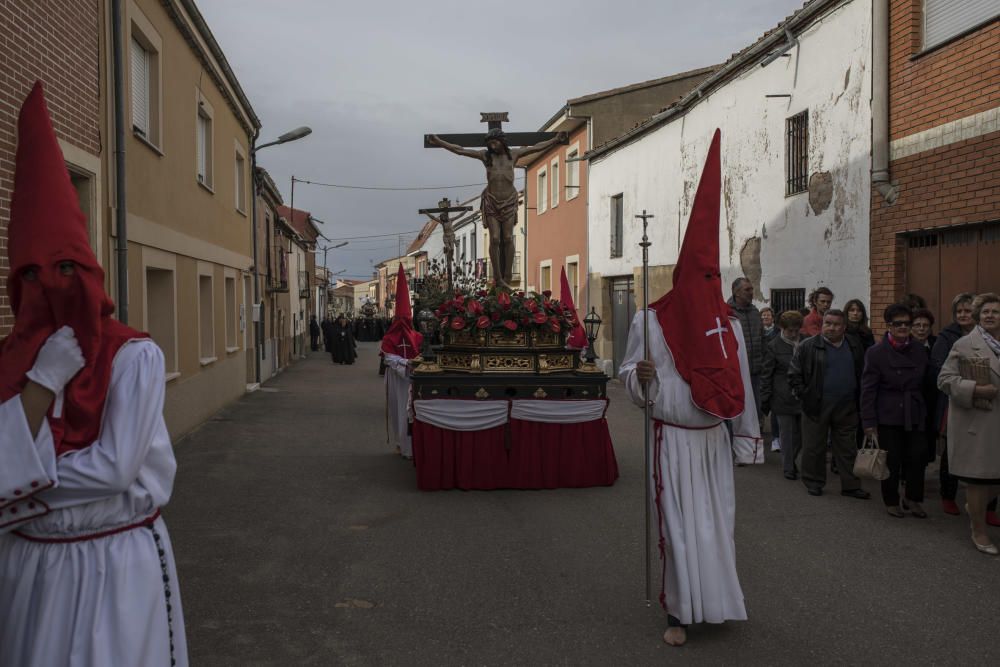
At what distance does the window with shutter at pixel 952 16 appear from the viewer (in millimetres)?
9242

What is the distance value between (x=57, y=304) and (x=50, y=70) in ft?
20.8

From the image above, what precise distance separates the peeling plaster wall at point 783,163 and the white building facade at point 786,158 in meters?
0.02

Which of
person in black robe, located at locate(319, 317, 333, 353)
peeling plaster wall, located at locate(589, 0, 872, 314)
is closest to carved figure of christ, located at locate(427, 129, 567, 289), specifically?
peeling plaster wall, located at locate(589, 0, 872, 314)

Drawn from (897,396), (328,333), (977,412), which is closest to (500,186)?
(897,396)

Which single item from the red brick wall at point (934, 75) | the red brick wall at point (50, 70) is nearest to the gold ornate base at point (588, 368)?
the red brick wall at point (934, 75)

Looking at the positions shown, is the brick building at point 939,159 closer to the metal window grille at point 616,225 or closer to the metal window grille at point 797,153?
the metal window grille at point 797,153

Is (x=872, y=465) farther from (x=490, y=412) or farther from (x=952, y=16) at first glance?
(x=952, y=16)

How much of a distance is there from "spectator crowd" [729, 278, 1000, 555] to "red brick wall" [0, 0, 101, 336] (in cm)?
676

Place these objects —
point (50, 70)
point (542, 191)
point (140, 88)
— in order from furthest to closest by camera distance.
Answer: point (542, 191), point (140, 88), point (50, 70)

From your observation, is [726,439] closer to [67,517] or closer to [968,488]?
[968,488]

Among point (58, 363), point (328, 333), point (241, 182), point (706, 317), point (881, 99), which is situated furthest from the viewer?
point (328, 333)

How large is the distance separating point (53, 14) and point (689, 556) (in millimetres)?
7133

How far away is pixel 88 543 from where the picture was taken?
2652 mm

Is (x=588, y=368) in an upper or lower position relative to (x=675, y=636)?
upper
